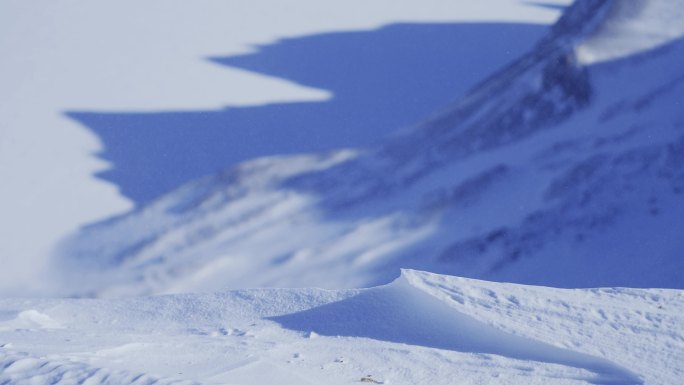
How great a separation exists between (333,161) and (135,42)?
4.03m

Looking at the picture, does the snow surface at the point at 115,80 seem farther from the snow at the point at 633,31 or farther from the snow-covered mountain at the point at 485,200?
the snow at the point at 633,31

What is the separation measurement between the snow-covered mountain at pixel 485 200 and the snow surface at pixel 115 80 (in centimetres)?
38

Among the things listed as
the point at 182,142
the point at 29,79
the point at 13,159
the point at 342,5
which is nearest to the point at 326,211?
the point at 182,142

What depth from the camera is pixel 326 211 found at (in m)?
4.95

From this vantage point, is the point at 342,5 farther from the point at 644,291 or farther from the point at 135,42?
the point at 644,291

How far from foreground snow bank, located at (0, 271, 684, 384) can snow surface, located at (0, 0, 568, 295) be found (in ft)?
9.05

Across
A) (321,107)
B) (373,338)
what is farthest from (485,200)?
(373,338)

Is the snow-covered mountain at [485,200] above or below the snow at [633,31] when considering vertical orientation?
below

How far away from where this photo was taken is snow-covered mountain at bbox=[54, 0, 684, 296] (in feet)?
13.4

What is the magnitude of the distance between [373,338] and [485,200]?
2.85 meters

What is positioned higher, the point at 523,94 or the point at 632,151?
the point at 523,94

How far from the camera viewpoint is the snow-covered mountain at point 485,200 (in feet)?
13.4

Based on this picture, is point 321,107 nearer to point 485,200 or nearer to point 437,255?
point 485,200

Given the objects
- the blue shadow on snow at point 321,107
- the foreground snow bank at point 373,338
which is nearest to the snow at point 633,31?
the blue shadow on snow at point 321,107
